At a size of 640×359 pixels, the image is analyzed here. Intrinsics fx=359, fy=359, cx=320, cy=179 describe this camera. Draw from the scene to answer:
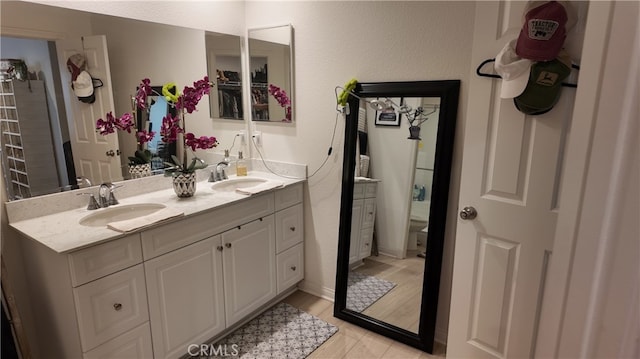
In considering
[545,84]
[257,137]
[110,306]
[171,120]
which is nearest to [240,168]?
[257,137]

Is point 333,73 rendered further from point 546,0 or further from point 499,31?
point 546,0

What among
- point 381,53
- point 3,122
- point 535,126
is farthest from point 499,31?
point 3,122

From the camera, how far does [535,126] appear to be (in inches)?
61.2

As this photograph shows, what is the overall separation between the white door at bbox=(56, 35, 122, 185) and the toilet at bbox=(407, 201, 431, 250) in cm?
176

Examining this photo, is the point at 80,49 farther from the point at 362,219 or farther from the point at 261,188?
the point at 362,219

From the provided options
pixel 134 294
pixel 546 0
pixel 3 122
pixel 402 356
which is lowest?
pixel 402 356

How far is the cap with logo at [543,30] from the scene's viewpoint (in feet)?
4.48

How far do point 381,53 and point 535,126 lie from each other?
97 centimetres

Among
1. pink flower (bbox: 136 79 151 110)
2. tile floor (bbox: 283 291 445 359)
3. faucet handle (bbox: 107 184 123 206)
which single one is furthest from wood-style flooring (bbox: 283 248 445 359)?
pink flower (bbox: 136 79 151 110)

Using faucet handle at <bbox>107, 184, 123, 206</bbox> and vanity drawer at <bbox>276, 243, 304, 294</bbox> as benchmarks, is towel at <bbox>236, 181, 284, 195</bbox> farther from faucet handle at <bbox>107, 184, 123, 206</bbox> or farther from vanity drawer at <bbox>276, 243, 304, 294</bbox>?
faucet handle at <bbox>107, 184, 123, 206</bbox>

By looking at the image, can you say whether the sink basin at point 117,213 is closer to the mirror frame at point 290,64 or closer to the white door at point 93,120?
the white door at point 93,120

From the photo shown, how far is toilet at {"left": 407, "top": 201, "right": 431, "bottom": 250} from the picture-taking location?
2.12 metres

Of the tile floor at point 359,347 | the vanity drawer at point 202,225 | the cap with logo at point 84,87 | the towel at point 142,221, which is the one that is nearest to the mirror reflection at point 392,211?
the tile floor at point 359,347

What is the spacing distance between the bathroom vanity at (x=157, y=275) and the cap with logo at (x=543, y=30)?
1604mm
